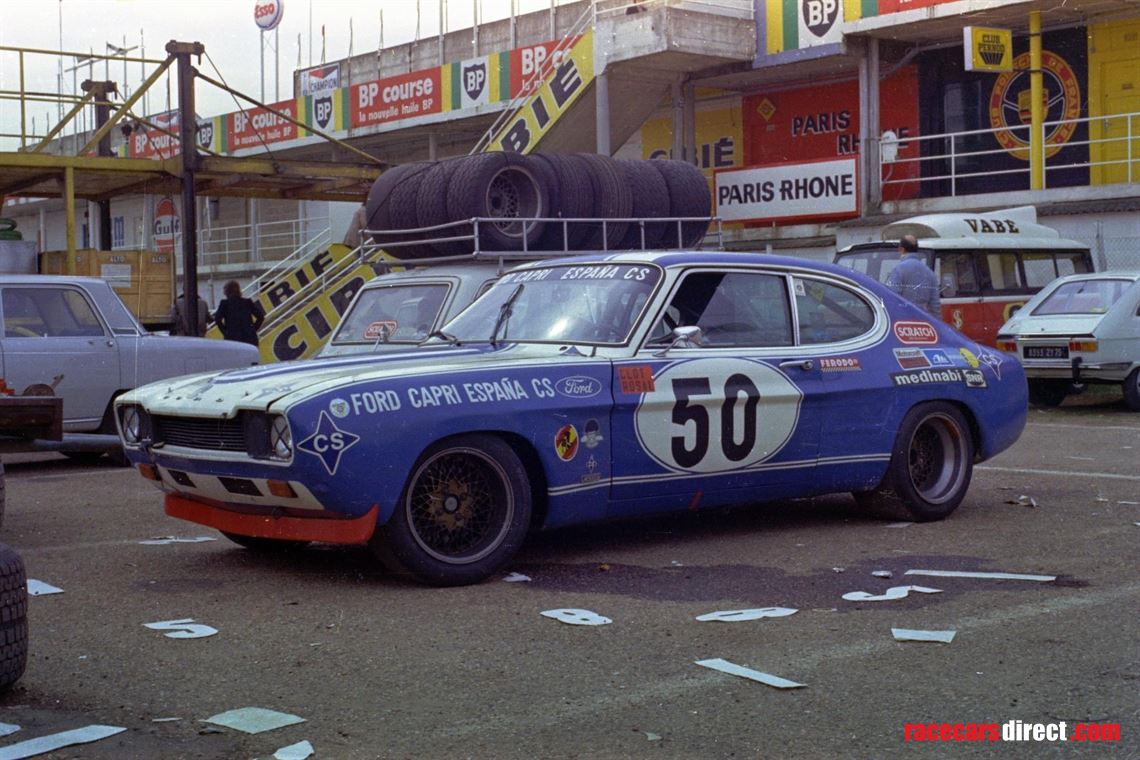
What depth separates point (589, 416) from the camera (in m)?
6.49

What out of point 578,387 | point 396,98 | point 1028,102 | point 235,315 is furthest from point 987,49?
point 578,387

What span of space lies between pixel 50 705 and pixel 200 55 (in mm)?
15377

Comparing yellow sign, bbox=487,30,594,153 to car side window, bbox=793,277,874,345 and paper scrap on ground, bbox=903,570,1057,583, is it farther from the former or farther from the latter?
paper scrap on ground, bbox=903,570,1057,583

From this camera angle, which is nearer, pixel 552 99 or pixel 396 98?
pixel 552 99

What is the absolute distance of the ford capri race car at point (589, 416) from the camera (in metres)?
5.94

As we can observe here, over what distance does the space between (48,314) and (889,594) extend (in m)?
8.12

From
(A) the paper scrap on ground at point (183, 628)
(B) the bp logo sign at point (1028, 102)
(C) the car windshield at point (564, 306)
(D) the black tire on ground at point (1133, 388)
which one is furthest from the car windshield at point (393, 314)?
(B) the bp logo sign at point (1028, 102)

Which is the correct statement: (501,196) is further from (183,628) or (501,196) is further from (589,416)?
(183,628)

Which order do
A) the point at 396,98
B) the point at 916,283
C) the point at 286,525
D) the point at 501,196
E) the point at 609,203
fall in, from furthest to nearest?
1. the point at 396,98
2. the point at 916,283
3. the point at 609,203
4. the point at 501,196
5. the point at 286,525

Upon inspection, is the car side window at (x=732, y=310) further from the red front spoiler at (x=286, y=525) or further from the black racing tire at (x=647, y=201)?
the black racing tire at (x=647, y=201)

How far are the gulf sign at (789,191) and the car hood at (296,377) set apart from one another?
1755 cm

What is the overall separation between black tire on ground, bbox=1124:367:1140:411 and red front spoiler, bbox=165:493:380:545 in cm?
1198

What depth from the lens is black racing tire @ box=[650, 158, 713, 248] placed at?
1488cm

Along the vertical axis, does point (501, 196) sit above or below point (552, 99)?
below
